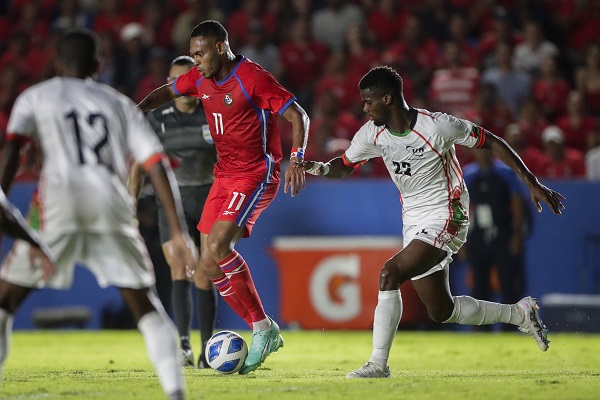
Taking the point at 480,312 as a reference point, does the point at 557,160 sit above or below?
above

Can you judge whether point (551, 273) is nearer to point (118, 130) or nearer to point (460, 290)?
point (460, 290)

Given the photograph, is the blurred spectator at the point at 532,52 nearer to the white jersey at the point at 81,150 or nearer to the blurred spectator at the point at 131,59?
the blurred spectator at the point at 131,59

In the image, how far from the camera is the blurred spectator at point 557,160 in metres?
14.4

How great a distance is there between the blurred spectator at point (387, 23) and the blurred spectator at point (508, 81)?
207 cm

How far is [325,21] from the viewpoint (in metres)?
17.4

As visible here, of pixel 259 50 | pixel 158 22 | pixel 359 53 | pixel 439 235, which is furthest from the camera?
pixel 158 22

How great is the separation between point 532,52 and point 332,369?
8576 mm

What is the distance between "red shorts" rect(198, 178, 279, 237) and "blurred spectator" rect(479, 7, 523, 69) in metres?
7.97

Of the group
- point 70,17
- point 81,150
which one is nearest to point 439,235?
point 81,150

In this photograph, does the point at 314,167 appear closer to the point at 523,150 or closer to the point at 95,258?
the point at 95,258

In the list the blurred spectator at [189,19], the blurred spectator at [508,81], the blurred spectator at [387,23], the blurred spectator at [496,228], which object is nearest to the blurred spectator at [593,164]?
the blurred spectator at [496,228]

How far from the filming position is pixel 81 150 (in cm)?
600

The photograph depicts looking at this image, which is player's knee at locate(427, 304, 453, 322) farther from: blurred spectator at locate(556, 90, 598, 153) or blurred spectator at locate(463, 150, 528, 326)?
blurred spectator at locate(556, 90, 598, 153)

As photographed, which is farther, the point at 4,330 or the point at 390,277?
the point at 390,277
